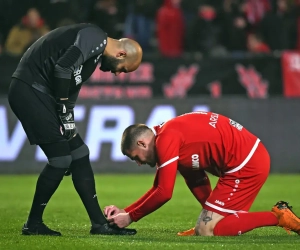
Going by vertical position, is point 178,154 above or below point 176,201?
above

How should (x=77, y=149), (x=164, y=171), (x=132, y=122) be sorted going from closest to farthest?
(x=164, y=171) < (x=77, y=149) < (x=132, y=122)

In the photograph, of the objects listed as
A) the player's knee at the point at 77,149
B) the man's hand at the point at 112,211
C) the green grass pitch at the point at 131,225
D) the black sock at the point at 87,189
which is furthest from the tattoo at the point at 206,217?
the player's knee at the point at 77,149

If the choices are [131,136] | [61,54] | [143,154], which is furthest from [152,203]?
[61,54]

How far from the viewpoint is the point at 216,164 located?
7.52 metres

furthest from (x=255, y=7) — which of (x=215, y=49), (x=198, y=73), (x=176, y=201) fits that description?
(x=176, y=201)

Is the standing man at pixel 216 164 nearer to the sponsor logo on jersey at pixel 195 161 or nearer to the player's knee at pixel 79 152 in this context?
the sponsor logo on jersey at pixel 195 161

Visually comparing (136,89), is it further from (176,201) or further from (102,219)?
(102,219)

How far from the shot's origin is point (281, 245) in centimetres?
687

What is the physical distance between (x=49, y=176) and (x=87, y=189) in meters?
0.46

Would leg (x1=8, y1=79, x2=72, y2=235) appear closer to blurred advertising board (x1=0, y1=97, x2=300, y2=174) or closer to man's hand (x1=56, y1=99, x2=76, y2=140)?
man's hand (x1=56, y1=99, x2=76, y2=140)

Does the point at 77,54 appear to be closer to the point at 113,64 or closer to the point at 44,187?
the point at 113,64

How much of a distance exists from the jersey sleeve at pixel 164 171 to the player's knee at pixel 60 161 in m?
0.84

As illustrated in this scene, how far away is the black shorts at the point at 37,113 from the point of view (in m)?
7.31

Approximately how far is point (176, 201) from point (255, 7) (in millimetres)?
8616
